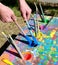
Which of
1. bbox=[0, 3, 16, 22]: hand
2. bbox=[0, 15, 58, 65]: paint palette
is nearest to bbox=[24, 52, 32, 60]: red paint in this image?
bbox=[0, 15, 58, 65]: paint palette

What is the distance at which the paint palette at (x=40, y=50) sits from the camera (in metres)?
2.32

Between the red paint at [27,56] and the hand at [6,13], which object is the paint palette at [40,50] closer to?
the red paint at [27,56]

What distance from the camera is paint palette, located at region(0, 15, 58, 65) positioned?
2.32m

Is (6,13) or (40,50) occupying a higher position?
(6,13)

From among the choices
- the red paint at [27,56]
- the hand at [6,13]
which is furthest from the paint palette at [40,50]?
the hand at [6,13]

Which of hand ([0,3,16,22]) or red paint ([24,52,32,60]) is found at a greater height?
Result: hand ([0,3,16,22])

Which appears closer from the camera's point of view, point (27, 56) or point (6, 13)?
point (6, 13)

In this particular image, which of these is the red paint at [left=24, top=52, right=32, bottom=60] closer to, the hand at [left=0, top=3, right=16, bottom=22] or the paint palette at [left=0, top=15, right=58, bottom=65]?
the paint palette at [left=0, top=15, right=58, bottom=65]

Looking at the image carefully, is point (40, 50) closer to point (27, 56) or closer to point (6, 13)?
point (27, 56)

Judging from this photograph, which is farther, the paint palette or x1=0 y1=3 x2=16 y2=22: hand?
the paint palette

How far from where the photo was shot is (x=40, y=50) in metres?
2.48

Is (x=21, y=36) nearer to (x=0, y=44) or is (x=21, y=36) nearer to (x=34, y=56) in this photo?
(x=34, y=56)

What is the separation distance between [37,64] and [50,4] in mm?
2478

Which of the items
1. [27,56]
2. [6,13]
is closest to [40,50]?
[27,56]
